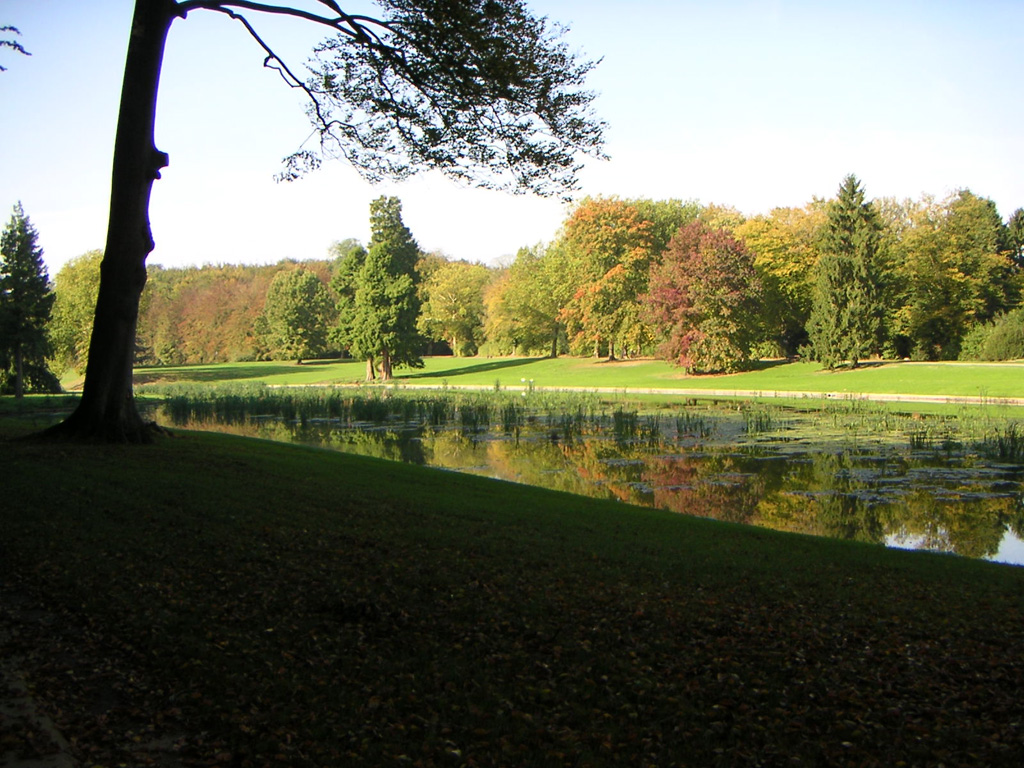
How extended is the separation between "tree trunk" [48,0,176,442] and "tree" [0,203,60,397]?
89.3ft

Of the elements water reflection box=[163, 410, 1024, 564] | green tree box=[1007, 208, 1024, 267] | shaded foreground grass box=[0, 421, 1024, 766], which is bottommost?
water reflection box=[163, 410, 1024, 564]

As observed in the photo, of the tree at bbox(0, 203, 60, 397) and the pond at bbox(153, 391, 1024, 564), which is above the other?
the tree at bbox(0, 203, 60, 397)

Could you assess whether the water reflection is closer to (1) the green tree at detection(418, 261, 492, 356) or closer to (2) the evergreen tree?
(2) the evergreen tree

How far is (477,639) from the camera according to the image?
5.29 meters

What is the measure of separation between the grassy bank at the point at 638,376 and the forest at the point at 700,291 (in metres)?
1.85

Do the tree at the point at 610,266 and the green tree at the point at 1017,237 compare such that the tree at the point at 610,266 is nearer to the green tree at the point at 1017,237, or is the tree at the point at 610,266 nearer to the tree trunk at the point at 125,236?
the green tree at the point at 1017,237

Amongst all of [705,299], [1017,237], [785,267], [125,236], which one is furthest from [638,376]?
[125,236]

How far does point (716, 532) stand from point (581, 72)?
8141mm

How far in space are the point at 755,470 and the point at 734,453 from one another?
2263 mm

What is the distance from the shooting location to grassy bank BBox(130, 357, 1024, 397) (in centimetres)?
3366

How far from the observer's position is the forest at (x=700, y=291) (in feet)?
148

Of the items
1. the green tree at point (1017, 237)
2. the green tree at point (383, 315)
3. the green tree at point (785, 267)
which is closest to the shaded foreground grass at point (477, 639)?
the green tree at point (383, 315)

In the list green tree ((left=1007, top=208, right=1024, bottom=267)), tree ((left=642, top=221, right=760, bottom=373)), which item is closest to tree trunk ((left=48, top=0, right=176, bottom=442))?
tree ((left=642, top=221, right=760, bottom=373))

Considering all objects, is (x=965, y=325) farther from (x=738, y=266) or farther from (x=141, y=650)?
(x=141, y=650)
